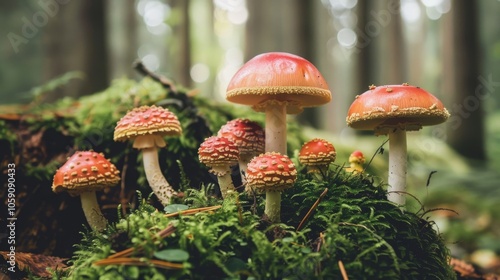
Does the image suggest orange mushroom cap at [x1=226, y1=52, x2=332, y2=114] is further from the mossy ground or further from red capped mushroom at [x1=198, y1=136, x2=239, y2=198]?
the mossy ground

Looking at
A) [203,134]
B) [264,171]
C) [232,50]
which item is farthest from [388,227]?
[232,50]

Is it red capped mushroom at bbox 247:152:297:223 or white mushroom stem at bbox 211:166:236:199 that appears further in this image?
white mushroom stem at bbox 211:166:236:199

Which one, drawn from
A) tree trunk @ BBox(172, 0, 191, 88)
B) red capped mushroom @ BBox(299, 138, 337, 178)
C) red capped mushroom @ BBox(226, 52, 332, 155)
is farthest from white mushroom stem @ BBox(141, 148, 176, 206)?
tree trunk @ BBox(172, 0, 191, 88)

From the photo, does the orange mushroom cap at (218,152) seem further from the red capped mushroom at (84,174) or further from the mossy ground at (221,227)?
the red capped mushroom at (84,174)

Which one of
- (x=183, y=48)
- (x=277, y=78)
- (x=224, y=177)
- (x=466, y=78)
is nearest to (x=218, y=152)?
(x=224, y=177)

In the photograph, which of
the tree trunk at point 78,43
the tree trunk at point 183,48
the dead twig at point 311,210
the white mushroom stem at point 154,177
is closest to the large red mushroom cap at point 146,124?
the white mushroom stem at point 154,177

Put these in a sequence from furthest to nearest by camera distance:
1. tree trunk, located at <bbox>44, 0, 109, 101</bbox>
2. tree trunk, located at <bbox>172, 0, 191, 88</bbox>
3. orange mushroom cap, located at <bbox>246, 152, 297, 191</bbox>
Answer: tree trunk, located at <bbox>172, 0, 191, 88</bbox>, tree trunk, located at <bbox>44, 0, 109, 101</bbox>, orange mushroom cap, located at <bbox>246, 152, 297, 191</bbox>

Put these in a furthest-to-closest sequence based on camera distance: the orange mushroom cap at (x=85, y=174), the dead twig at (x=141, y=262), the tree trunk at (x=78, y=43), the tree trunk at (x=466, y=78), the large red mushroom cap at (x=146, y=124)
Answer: the tree trunk at (x=466, y=78)
the tree trunk at (x=78, y=43)
the large red mushroom cap at (x=146, y=124)
the orange mushroom cap at (x=85, y=174)
the dead twig at (x=141, y=262)

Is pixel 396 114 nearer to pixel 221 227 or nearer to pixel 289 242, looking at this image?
pixel 289 242
